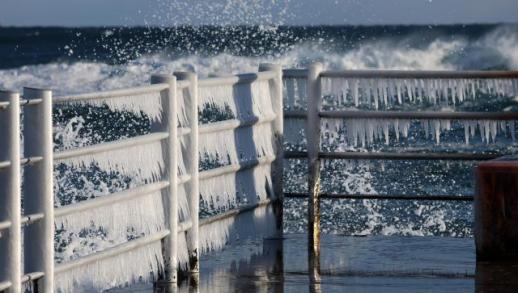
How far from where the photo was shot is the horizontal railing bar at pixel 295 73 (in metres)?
10.4

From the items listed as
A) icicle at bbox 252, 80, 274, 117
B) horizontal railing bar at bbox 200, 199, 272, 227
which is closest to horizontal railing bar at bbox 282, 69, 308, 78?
icicle at bbox 252, 80, 274, 117

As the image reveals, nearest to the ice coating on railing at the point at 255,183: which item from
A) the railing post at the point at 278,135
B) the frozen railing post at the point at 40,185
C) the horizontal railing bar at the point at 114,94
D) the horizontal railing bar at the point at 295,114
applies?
the railing post at the point at 278,135

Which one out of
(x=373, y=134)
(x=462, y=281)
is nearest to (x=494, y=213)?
(x=462, y=281)

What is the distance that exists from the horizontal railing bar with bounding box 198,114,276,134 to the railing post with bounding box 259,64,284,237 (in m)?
0.08

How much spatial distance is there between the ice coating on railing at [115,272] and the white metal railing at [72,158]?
0.04 m

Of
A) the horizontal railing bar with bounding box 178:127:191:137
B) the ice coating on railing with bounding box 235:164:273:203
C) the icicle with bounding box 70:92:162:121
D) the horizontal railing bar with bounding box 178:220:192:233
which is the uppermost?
the icicle with bounding box 70:92:162:121

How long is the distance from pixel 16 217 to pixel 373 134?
15.2 feet

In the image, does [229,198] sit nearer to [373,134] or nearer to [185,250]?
[185,250]

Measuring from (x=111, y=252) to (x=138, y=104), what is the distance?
889 mm

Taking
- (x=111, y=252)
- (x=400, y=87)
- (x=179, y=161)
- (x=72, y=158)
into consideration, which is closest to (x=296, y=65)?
(x=400, y=87)

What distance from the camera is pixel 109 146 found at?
7.43m

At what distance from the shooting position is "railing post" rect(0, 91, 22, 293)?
6.45 m

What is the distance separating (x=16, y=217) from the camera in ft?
21.3

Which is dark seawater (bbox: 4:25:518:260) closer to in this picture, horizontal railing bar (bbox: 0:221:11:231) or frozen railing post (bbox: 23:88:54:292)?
frozen railing post (bbox: 23:88:54:292)
